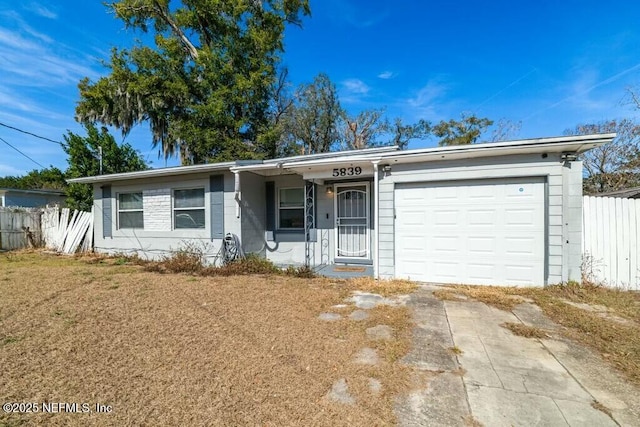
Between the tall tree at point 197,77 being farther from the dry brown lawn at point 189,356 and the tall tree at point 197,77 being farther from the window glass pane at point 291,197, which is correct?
the dry brown lawn at point 189,356

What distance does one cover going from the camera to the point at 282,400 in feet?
7.22

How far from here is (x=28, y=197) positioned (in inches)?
693

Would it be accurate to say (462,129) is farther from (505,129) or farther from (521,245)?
(521,245)

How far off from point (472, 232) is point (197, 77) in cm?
1557

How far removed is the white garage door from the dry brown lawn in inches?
79.7

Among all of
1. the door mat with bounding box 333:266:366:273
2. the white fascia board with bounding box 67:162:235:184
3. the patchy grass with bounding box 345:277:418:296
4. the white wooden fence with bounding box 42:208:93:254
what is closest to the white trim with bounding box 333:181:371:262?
the door mat with bounding box 333:266:366:273

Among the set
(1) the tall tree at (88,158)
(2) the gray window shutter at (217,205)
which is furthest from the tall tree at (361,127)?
(1) the tall tree at (88,158)

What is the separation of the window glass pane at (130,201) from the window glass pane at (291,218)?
472 cm

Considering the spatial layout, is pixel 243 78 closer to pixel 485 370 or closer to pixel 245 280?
pixel 245 280

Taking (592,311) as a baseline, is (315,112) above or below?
above

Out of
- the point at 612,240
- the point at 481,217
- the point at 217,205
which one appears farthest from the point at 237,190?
the point at 612,240

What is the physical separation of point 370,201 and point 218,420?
6.14 meters

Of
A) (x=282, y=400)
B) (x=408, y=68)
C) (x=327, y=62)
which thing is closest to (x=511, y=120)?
(x=408, y=68)

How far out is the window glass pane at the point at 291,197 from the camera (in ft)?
27.2
